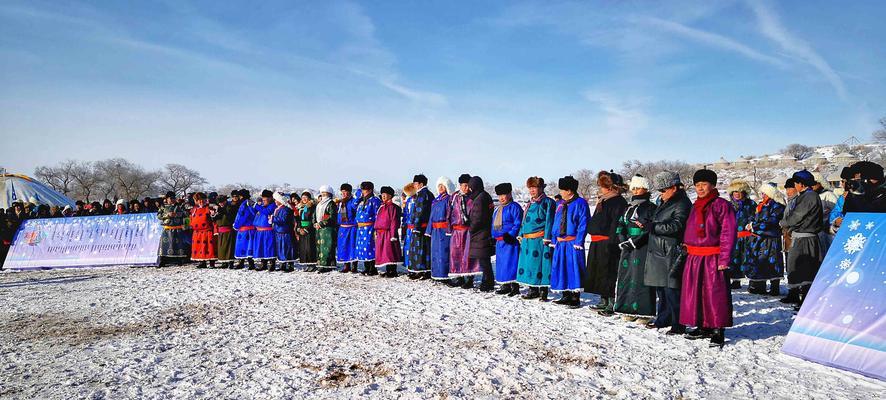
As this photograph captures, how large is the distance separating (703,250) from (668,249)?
0.35 metres

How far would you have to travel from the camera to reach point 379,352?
422 centimetres

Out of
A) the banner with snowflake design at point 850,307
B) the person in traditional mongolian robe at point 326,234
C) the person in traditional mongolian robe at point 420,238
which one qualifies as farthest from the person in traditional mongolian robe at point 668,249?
the person in traditional mongolian robe at point 326,234

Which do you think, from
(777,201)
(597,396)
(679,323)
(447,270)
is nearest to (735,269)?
(777,201)

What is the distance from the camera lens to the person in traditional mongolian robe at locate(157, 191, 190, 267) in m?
11.5

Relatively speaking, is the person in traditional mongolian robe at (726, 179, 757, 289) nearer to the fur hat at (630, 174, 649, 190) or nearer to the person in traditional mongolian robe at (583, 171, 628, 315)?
the person in traditional mongolian robe at (583, 171, 628, 315)

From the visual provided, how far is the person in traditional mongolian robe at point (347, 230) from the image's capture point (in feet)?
32.4

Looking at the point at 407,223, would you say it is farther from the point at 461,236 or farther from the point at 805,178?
the point at 805,178

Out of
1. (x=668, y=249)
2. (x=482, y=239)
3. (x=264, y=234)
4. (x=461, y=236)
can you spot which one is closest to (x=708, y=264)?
(x=668, y=249)

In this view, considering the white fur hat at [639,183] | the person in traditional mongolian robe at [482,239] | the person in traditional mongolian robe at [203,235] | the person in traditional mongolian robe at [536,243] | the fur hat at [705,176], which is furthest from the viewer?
the person in traditional mongolian robe at [203,235]

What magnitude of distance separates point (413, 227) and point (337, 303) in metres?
2.86

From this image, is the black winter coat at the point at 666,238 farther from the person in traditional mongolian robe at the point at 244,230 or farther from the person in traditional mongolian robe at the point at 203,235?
the person in traditional mongolian robe at the point at 203,235

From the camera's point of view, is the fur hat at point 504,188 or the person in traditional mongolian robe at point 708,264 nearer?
the person in traditional mongolian robe at point 708,264

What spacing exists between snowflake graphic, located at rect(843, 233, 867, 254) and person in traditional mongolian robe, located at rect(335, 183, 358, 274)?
24.8 feet

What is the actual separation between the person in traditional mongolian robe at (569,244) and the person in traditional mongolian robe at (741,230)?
3.03 metres
